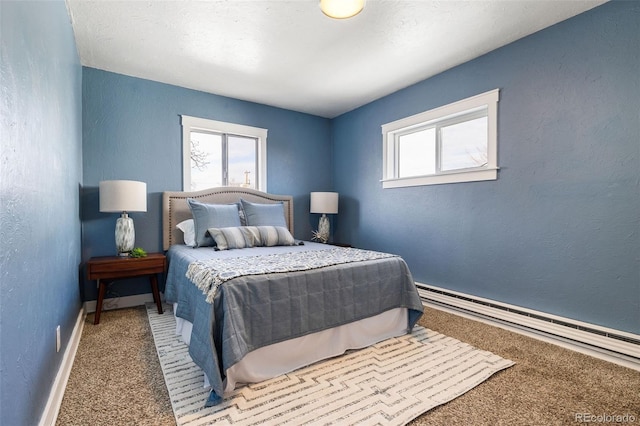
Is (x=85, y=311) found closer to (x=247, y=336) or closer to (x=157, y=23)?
(x=247, y=336)

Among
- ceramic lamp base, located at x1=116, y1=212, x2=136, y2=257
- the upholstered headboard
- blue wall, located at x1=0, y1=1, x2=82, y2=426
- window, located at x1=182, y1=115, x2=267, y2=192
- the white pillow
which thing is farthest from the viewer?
window, located at x1=182, y1=115, x2=267, y2=192

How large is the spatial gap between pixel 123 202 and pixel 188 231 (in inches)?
28.2

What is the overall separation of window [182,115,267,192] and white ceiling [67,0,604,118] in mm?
534

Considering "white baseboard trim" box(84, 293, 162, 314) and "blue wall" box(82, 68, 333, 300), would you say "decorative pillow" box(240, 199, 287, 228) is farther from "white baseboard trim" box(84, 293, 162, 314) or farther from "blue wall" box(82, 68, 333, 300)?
"white baseboard trim" box(84, 293, 162, 314)

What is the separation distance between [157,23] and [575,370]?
12.8 ft

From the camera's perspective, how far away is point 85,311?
9.88 feet

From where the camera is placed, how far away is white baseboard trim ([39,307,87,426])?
4.56 feet

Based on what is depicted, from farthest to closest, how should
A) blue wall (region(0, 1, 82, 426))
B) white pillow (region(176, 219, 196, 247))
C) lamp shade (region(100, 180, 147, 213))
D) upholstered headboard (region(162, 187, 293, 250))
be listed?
upholstered headboard (region(162, 187, 293, 250)) < white pillow (region(176, 219, 196, 247)) < lamp shade (region(100, 180, 147, 213)) < blue wall (region(0, 1, 82, 426))

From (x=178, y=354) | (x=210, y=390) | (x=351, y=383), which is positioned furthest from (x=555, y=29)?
(x=178, y=354)

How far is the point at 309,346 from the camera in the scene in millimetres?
2045

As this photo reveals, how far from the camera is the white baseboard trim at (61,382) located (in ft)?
4.56

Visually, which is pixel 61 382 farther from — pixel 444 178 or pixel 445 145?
pixel 445 145
